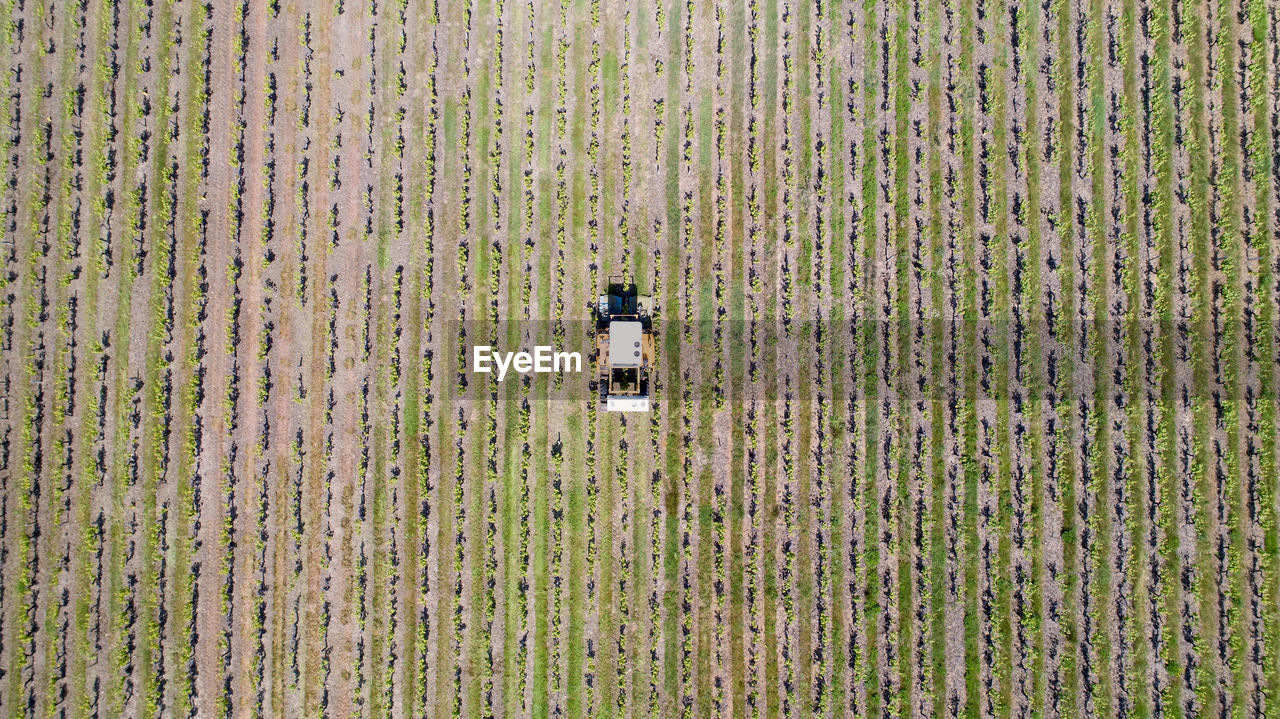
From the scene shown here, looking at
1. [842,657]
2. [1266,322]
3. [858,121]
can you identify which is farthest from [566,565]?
[1266,322]

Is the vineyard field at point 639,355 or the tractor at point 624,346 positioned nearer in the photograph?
the tractor at point 624,346

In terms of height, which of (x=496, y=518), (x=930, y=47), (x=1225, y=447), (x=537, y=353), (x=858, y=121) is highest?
(x=930, y=47)

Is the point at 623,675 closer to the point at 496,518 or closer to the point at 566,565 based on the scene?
the point at 566,565

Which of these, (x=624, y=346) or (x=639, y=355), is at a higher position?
(x=624, y=346)

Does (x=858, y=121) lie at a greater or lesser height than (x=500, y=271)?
greater

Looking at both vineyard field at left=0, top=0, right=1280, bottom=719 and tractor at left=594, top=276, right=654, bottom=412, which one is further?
vineyard field at left=0, top=0, right=1280, bottom=719

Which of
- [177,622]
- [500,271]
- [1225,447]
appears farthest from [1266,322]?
[177,622]
